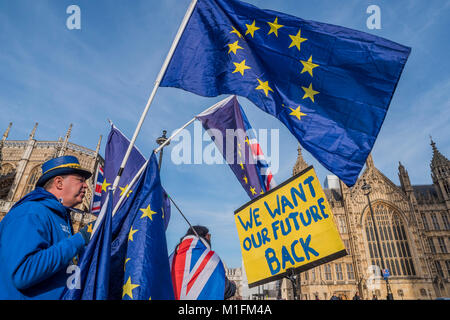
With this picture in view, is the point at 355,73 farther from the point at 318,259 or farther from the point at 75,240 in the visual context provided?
the point at 75,240

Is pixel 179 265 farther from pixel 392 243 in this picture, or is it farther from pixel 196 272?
pixel 392 243

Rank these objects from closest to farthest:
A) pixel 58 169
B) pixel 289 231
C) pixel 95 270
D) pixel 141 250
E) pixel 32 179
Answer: pixel 95 270 < pixel 58 169 < pixel 141 250 < pixel 289 231 < pixel 32 179

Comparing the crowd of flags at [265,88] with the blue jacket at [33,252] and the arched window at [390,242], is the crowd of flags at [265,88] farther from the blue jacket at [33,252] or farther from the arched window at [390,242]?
the arched window at [390,242]

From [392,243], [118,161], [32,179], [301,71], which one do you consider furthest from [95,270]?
[392,243]

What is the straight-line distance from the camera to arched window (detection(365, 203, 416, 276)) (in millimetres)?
34750

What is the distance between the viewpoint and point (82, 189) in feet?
8.11

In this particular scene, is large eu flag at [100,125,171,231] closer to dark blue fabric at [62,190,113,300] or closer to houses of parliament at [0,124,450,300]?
dark blue fabric at [62,190,113,300]

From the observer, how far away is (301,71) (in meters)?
3.92

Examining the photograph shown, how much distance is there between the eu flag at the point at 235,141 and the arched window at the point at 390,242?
126 feet

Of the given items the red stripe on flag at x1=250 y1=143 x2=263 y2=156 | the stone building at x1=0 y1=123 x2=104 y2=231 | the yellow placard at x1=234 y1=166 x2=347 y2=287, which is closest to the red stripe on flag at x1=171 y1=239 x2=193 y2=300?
the yellow placard at x1=234 y1=166 x2=347 y2=287

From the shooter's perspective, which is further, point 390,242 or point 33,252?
point 390,242

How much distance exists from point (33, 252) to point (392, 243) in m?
44.9
